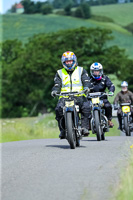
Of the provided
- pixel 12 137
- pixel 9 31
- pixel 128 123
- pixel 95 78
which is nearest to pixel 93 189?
pixel 95 78

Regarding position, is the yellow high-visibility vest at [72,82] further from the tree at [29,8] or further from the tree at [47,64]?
the tree at [29,8]

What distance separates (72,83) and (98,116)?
6.94 feet

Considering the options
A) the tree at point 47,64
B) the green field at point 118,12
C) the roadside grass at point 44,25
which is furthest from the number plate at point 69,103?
the green field at point 118,12

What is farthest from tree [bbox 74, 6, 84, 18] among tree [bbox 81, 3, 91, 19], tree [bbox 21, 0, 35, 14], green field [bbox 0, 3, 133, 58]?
tree [bbox 21, 0, 35, 14]

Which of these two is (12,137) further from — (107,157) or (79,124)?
(107,157)

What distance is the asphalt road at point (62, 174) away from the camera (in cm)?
568

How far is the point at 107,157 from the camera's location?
8.87m

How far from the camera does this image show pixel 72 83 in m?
11.0

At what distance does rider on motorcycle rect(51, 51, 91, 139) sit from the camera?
10.9 m

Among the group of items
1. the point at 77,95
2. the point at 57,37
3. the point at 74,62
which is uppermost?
the point at 57,37

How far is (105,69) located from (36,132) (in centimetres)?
5786

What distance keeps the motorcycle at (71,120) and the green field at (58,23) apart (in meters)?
106

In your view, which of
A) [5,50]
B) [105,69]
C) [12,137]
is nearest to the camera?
[12,137]

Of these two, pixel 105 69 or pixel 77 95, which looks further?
pixel 105 69
